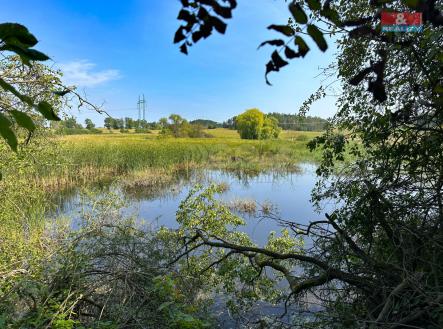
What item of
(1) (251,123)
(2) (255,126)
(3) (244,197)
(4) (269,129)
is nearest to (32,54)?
(3) (244,197)

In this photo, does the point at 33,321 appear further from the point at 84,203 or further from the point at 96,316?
the point at 84,203

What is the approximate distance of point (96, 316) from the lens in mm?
2342

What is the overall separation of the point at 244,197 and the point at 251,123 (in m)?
37.3

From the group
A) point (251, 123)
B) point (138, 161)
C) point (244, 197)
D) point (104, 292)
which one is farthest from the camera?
point (251, 123)

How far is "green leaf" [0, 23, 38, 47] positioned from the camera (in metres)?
0.48

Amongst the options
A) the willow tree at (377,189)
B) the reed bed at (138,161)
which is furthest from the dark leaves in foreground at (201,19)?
the reed bed at (138,161)

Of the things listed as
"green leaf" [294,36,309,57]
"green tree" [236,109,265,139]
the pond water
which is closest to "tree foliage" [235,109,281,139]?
"green tree" [236,109,265,139]

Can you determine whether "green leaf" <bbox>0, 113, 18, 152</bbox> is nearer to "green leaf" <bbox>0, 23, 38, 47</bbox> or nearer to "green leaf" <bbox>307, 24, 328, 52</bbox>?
"green leaf" <bbox>0, 23, 38, 47</bbox>

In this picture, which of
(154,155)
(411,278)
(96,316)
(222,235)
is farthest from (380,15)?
(154,155)

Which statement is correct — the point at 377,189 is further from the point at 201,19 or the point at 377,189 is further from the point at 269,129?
the point at 269,129

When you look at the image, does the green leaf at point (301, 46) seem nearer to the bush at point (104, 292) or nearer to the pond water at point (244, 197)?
the bush at point (104, 292)

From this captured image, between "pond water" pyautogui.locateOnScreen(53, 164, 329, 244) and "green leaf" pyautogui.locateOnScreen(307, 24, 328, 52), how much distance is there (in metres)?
6.49

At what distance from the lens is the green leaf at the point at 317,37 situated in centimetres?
59

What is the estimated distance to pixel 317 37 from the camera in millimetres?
592
